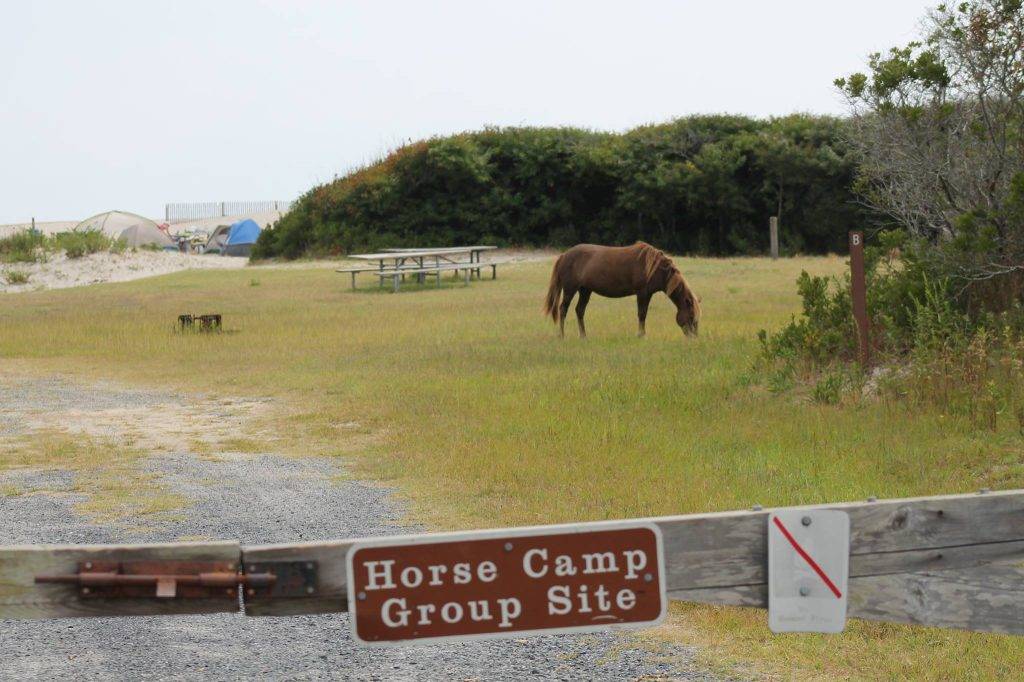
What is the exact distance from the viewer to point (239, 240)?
186ft

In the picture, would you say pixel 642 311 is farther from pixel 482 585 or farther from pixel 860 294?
pixel 482 585

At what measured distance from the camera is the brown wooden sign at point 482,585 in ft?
10.6

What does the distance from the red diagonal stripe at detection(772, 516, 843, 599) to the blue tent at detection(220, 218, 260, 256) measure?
54521 millimetres

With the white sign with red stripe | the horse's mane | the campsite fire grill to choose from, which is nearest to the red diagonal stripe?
the white sign with red stripe

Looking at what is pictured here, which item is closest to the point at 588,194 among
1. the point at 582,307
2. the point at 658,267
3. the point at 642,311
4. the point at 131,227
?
the point at 131,227

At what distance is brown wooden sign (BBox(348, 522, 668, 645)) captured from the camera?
3223 millimetres

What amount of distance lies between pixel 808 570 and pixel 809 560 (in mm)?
28

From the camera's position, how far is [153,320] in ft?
79.3

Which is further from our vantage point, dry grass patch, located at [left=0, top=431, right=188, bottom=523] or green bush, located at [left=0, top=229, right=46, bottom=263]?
green bush, located at [left=0, top=229, right=46, bottom=263]

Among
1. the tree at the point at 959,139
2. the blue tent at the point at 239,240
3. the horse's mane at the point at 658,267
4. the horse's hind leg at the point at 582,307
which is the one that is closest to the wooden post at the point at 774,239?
A: the horse's hind leg at the point at 582,307

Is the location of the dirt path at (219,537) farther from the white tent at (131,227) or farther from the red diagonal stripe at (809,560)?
the white tent at (131,227)

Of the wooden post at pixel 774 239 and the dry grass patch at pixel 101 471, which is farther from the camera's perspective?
the wooden post at pixel 774 239

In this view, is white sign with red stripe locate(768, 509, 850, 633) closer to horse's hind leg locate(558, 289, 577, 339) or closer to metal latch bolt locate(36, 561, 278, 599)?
metal latch bolt locate(36, 561, 278, 599)

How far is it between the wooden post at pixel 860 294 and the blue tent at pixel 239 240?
4671 cm
